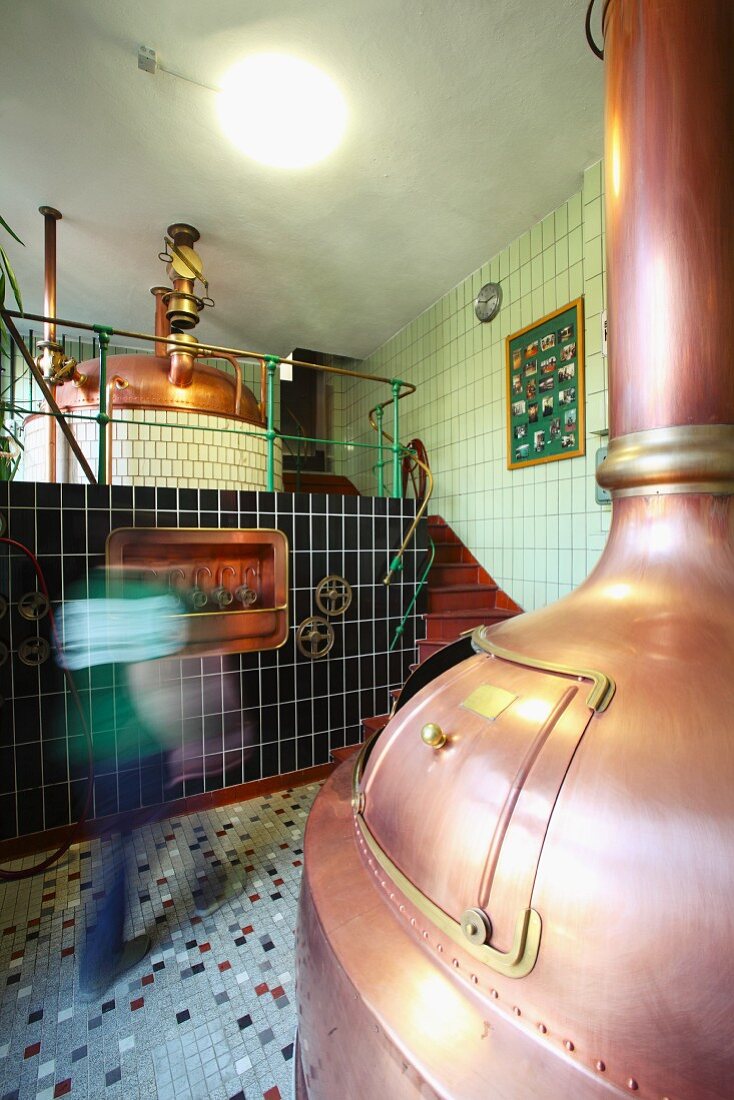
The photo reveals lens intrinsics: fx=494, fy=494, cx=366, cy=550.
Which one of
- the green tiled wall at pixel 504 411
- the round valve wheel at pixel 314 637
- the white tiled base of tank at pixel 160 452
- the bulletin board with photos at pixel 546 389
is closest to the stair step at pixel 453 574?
the green tiled wall at pixel 504 411

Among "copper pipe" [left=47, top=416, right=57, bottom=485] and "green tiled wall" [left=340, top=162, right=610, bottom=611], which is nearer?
"green tiled wall" [left=340, top=162, right=610, bottom=611]

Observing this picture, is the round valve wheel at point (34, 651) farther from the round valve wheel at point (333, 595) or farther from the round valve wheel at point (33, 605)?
the round valve wheel at point (333, 595)

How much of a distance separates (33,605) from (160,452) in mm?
1284

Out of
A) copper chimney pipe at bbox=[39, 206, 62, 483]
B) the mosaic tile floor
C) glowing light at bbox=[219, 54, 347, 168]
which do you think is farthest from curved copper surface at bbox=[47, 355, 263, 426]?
the mosaic tile floor

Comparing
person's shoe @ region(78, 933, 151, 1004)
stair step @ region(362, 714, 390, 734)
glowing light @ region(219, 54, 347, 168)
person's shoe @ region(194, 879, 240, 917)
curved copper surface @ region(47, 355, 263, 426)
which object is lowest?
person's shoe @ region(194, 879, 240, 917)

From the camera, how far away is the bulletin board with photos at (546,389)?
307cm

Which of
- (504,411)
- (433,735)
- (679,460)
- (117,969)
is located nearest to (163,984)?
(117,969)

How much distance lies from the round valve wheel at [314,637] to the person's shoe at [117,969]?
1.48m

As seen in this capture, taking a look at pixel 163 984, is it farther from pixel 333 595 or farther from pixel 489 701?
pixel 333 595

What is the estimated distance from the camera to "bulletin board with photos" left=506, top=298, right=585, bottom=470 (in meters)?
3.07

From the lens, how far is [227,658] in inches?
108

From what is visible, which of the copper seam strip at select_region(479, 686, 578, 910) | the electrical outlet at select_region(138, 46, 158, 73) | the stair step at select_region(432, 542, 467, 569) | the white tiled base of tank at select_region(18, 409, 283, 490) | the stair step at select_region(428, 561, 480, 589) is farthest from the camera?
the stair step at select_region(432, 542, 467, 569)

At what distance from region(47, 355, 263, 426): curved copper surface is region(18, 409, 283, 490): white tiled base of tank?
0.22 ft

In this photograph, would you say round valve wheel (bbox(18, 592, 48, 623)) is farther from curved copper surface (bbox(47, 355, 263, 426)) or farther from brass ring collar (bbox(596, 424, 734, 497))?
brass ring collar (bbox(596, 424, 734, 497))
